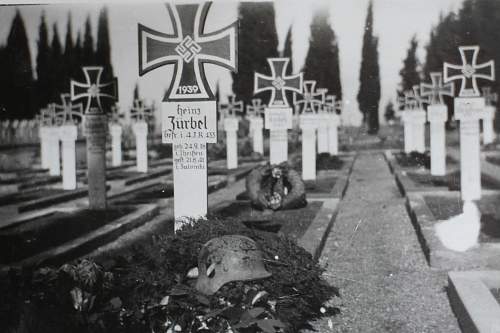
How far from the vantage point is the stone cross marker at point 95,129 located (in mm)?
9961

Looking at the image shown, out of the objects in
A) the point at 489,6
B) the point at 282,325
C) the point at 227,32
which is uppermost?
the point at 489,6

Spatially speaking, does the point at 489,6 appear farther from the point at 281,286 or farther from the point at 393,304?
the point at 281,286

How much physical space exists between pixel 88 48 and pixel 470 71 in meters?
6.38

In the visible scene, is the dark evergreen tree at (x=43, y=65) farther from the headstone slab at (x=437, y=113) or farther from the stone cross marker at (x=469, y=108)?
the headstone slab at (x=437, y=113)

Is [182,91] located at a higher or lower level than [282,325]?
higher

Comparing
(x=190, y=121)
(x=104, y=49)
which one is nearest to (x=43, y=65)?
(x=104, y=49)

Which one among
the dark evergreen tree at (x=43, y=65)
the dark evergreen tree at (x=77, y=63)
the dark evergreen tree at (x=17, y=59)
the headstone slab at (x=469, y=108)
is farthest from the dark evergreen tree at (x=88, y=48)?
the headstone slab at (x=469, y=108)

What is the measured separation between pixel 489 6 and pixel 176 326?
20.3ft

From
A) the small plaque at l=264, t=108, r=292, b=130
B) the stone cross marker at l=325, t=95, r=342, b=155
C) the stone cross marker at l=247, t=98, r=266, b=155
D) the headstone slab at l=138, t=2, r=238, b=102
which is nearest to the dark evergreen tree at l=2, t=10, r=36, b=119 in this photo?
the headstone slab at l=138, t=2, r=238, b=102

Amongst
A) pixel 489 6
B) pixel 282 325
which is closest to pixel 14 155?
pixel 489 6

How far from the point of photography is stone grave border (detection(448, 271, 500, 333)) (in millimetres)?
3895

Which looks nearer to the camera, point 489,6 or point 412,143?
point 489,6

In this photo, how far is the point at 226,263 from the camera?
4090 millimetres

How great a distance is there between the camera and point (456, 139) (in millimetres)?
25625
